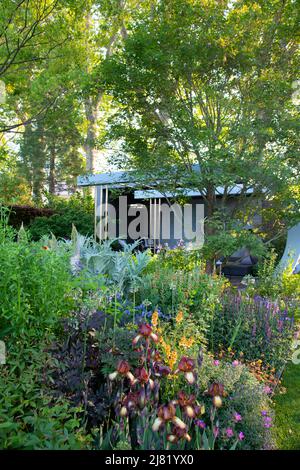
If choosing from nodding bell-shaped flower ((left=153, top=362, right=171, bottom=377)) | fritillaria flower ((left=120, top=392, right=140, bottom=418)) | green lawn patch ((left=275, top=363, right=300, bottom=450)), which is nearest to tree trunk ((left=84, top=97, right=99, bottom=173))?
green lawn patch ((left=275, top=363, right=300, bottom=450))

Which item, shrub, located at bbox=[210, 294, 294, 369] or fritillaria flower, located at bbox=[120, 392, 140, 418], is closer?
fritillaria flower, located at bbox=[120, 392, 140, 418]

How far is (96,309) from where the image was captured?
2928mm

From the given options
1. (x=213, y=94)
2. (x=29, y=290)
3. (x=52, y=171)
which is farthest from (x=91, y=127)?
(x=29, y=290)

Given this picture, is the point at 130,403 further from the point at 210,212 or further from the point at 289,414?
the point at 210,212

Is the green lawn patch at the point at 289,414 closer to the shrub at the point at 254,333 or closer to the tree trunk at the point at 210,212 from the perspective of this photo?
the shrub at the point at 254,333

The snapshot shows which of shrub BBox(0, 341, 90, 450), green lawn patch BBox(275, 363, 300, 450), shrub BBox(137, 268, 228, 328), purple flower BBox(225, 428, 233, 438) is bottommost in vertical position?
green lawn patch BBox(275, 363, 300, 450)

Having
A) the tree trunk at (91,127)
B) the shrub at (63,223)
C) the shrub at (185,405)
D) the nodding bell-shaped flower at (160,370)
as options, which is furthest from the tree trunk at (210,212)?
the tree trunk at (91,127)

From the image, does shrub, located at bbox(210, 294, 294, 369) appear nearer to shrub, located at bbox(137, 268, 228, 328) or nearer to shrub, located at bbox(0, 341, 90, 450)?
shrub, located at bbox(137, 268, 228, 328)

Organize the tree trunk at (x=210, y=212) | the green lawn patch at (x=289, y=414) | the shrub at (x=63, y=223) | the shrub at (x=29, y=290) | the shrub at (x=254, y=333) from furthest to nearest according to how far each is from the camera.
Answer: the shrub at (x=63, y=223) < the tree trunk at (x=210, y=212) < the shrub at (x=254, y=333) < the green lawn patch at (x=289, y=414) < the shrub at (x=29, y=290)

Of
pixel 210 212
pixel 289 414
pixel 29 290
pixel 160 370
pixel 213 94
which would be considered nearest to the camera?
pixel 160 370

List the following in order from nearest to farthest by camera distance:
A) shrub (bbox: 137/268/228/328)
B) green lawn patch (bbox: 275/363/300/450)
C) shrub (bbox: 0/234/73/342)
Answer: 1. shrub (bbox: 0/234/73/342)
2. green lawn patch (bbox: 275/363/300/450)
3. shrub (bbox: 137/268/228/328)

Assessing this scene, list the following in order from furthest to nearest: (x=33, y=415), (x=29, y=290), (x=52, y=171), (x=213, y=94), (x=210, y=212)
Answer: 1. (x=52, y=171)
2. (x=210, y=212)
3. (x=213, y=94)
4. (x=29, y=290)
5. (x=33, y=415)
